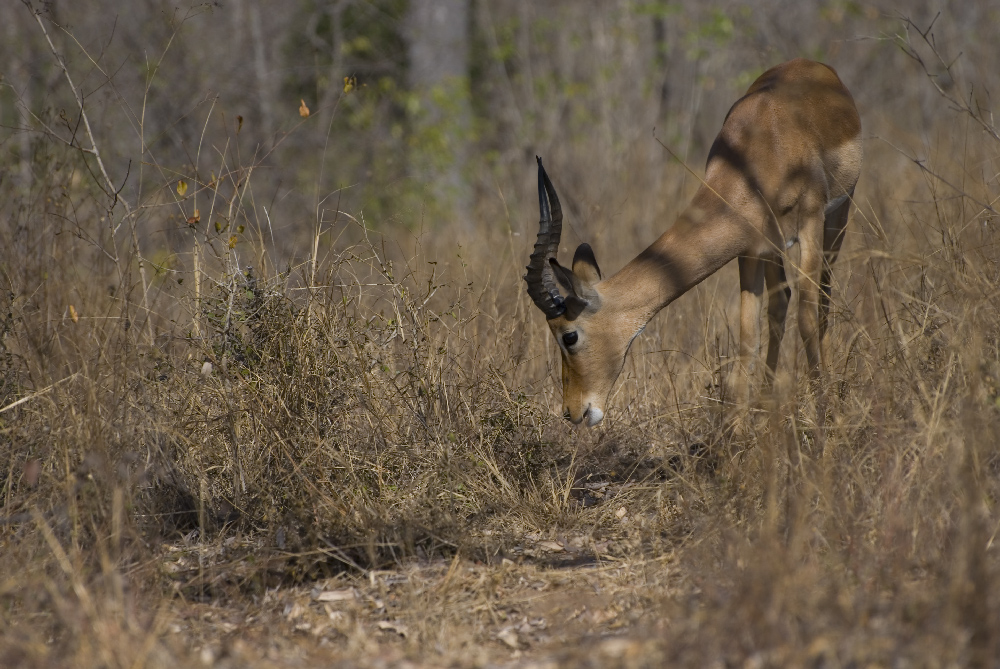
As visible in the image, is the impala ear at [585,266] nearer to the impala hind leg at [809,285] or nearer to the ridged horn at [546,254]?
the ridged horn at [546,254]

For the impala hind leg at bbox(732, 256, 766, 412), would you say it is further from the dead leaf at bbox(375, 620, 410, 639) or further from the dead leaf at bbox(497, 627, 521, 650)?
the dead leaf at bbox(375, 620, 410, 639)

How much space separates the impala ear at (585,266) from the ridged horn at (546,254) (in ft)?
0.44

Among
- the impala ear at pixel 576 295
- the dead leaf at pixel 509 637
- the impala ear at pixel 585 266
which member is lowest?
the dead leaf at pixel 509 637

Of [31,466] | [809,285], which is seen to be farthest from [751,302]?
[31,466]

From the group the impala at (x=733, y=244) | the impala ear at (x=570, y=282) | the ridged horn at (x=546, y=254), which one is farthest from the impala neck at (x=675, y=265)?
the ridged horn at (x=546, y=254)

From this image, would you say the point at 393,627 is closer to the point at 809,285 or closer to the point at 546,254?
the point at 546,254

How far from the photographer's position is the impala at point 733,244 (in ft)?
15.7

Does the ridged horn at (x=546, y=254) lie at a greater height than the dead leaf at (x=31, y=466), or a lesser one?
greater

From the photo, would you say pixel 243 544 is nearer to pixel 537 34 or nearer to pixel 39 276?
pixel 39 276

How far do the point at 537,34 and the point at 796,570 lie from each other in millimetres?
10546

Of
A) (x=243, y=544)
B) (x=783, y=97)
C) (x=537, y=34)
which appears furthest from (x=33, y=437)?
(x=537, y=34)

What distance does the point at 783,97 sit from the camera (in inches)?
214

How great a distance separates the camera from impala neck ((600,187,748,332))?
479 cm

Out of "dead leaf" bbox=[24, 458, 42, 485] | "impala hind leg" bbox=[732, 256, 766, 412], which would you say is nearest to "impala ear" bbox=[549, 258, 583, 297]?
"impala hind leg" bbox=[732, 256, 766, 412]
